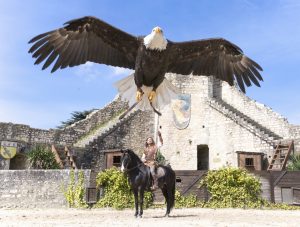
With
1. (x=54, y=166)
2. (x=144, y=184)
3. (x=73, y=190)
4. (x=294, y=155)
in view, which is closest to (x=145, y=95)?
(x=144, y=184)

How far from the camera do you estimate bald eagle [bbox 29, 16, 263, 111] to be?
7.58 metres

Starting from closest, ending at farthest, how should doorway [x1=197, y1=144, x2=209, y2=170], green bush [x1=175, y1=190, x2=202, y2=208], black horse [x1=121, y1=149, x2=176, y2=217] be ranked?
black horse [x1=121, y1=149, x2=176, y2=217]
green bush [x1=175, y1=190, x2=202, y2=208]
doorway [x1=197, y1=144, x2=209, y2=170]

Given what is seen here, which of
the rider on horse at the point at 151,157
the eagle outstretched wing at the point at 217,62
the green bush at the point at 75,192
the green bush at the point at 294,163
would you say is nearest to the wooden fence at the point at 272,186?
the green bush at the point at 75,192

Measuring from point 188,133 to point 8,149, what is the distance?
12408 mm

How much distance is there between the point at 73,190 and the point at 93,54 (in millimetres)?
8008

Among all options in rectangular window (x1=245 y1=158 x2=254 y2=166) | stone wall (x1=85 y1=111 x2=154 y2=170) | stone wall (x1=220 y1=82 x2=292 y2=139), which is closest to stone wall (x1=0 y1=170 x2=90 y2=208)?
stone wall (x1=85 y1=111 x2=154 y2=170)

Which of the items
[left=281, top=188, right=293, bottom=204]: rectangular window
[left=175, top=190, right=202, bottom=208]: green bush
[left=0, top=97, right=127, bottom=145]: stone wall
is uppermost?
[left=0, top=97, right=127, bottom=145]: stone wall

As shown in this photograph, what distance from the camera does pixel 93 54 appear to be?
27.8 feet

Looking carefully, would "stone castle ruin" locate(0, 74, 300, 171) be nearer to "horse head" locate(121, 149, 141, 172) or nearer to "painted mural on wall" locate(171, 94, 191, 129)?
"painted mural on wall" locate(171, 94, 191, 129)

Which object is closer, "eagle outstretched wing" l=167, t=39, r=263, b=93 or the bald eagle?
the bald eagle

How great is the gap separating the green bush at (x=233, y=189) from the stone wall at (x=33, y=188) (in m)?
4.84

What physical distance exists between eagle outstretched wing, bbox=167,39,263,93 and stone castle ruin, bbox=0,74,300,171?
1414cm

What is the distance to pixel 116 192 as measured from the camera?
13875mm

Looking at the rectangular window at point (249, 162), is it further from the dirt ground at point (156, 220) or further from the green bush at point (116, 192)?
the dirt ground at point (156, 220)
